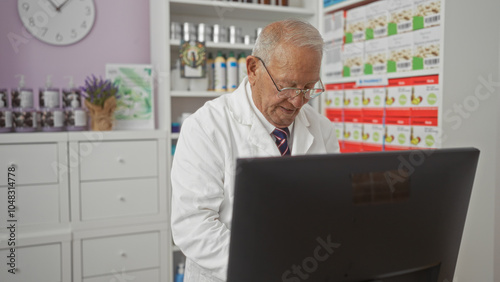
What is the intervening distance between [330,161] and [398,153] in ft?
0.38

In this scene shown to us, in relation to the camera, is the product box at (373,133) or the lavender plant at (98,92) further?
the lavender plant at (98,92)

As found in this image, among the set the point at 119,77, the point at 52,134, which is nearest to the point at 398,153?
the point at 52,134

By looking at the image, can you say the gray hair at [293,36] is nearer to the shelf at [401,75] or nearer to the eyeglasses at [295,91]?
the eyeglasses at [295,91]

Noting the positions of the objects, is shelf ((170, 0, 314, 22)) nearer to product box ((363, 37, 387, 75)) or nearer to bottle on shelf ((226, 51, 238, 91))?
bottle on shelf ((226, 51, 238, 91))

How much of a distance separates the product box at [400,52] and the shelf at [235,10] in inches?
34.3

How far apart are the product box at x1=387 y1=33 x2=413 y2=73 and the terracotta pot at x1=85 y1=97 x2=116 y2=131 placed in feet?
5.25

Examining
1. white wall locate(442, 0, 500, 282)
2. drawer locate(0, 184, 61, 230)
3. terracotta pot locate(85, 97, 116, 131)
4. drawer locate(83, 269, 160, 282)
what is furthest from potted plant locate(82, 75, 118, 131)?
white wall locate(442, 0, 500, 282)

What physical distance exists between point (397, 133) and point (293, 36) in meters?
1.29

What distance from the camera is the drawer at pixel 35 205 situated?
2.18m

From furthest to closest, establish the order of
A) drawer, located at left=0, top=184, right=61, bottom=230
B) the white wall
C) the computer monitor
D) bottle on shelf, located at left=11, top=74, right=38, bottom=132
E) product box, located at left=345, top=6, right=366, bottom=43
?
product box, located at left=345, top=6, right=366, bottom=43, bottle on shelf, located at left=11, top=74, right=38, bottom=132, drawer, located at left=0, top=184, right=61, bottom=230, the white wall, the computer monitor

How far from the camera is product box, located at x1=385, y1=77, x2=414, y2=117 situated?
2088mm

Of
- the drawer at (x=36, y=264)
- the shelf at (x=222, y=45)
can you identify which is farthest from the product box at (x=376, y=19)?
the drawer at (x=36, y=264)

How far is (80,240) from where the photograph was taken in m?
2.32

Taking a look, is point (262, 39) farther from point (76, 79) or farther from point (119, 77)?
point (76, 79)
